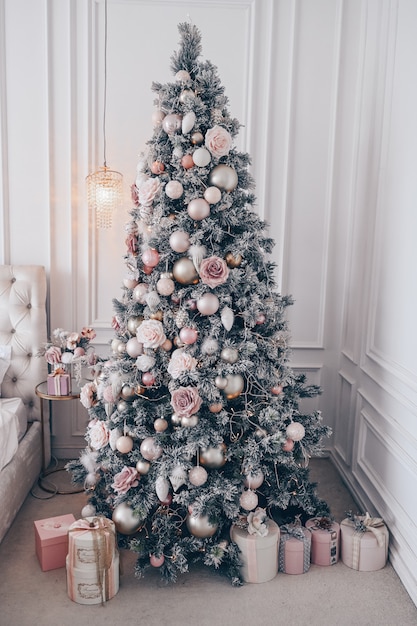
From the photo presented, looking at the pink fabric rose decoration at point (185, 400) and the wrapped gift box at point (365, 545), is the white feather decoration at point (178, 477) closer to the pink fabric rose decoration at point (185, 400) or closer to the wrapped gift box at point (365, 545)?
the pink fabric rose decoration at point (185, 400)

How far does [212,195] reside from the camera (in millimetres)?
2074

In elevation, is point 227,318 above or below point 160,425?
above

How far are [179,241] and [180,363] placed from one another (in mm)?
488

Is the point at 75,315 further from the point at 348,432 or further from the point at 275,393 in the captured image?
the point at 348,432

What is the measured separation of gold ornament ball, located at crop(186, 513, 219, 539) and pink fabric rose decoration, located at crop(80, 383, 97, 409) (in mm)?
694

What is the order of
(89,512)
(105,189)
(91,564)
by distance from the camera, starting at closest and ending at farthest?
(91,564) < (89,512) < (105,189)

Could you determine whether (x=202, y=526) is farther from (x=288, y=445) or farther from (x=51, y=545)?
(x=51, y=545)

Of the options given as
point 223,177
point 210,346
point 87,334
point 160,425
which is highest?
point 223,177

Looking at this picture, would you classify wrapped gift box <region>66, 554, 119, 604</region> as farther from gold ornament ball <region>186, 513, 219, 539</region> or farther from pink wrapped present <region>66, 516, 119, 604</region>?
gold ornament ball <region>186, 513, 219, 539</region>

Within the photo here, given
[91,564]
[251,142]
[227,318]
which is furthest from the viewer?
[251,142]

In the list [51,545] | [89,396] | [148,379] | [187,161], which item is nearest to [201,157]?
[187,161]

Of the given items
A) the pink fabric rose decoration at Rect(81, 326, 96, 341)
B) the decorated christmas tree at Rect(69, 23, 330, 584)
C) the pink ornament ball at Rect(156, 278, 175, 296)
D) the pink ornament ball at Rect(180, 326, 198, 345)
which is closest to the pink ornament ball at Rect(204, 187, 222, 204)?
A: the decorated christmas tree at Rect(69, 23, 330, 584)

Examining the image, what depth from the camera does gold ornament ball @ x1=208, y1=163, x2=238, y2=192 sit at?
210 cm

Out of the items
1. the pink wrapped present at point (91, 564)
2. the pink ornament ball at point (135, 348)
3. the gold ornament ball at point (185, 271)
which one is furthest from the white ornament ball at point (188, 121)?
the pink wrapped present at point (91, 564)
